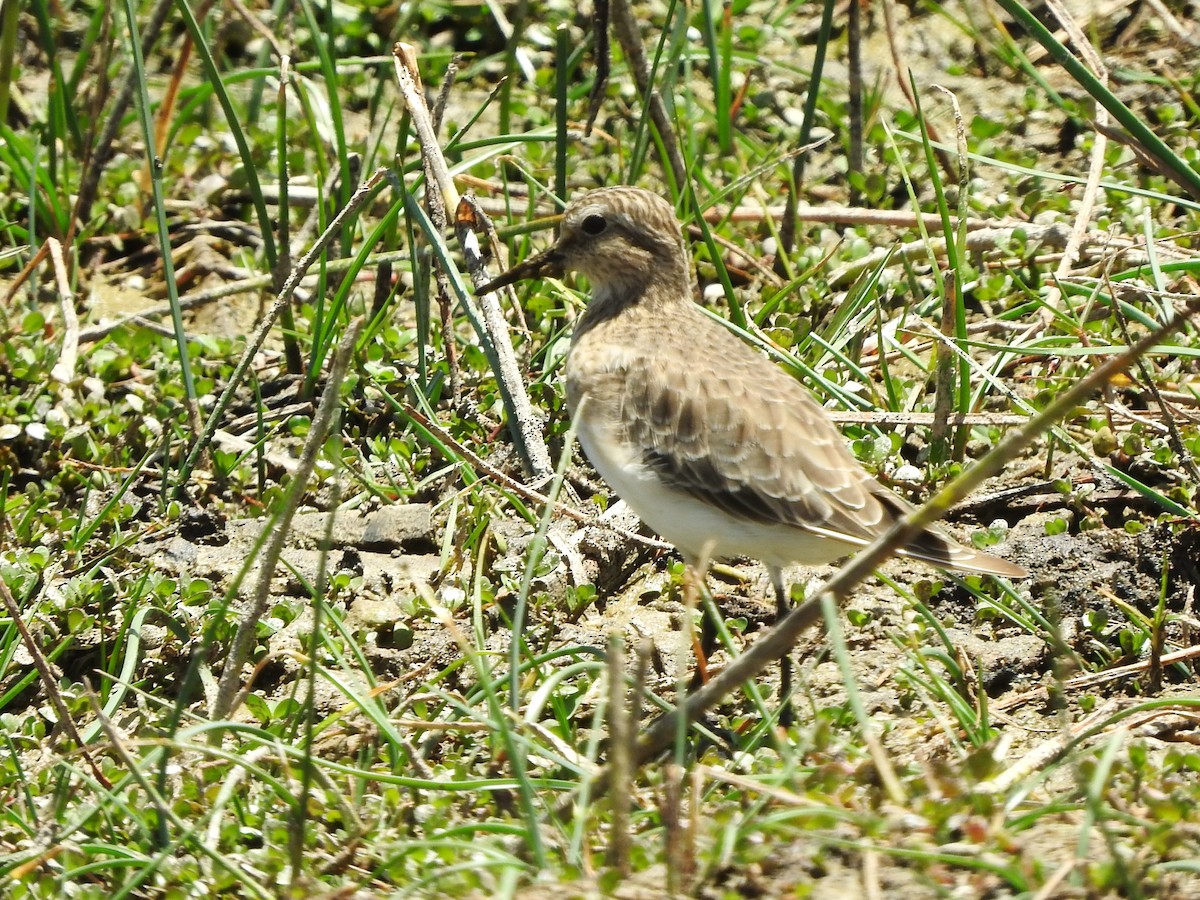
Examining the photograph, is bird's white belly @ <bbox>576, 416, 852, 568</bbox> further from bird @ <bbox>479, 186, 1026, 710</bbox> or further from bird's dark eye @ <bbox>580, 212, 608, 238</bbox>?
bird's dark eye @ <bbox>580, 212, 608, 238</bbox>

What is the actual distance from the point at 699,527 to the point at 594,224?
4.18 feet

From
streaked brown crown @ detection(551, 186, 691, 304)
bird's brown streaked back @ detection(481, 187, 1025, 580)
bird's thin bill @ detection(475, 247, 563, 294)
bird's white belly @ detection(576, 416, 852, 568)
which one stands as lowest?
bird's white belly @ detection(576, 416, 852, 568)

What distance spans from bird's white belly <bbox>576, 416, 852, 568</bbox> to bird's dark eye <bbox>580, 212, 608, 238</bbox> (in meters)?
0.94

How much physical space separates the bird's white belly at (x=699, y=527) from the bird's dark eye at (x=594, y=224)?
94cm

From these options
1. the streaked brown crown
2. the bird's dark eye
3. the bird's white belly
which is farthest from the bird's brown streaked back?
the bird's dark eye

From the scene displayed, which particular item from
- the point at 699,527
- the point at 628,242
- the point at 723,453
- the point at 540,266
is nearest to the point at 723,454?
the point at 723,453

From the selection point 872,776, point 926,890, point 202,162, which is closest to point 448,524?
point 872,776

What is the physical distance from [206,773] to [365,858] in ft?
1.78

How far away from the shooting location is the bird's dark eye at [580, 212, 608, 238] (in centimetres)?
500

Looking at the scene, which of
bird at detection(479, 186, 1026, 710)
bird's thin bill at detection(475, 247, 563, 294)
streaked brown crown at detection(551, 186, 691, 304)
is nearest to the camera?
bird at detection(479, 186, 1026, 710)

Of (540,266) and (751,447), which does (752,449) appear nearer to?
(751,447)

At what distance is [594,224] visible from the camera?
5016 millimetres

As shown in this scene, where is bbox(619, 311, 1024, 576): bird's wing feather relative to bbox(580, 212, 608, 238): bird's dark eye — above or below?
below

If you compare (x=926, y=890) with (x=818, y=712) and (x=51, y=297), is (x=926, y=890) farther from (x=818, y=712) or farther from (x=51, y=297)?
(x=51, y=297)
